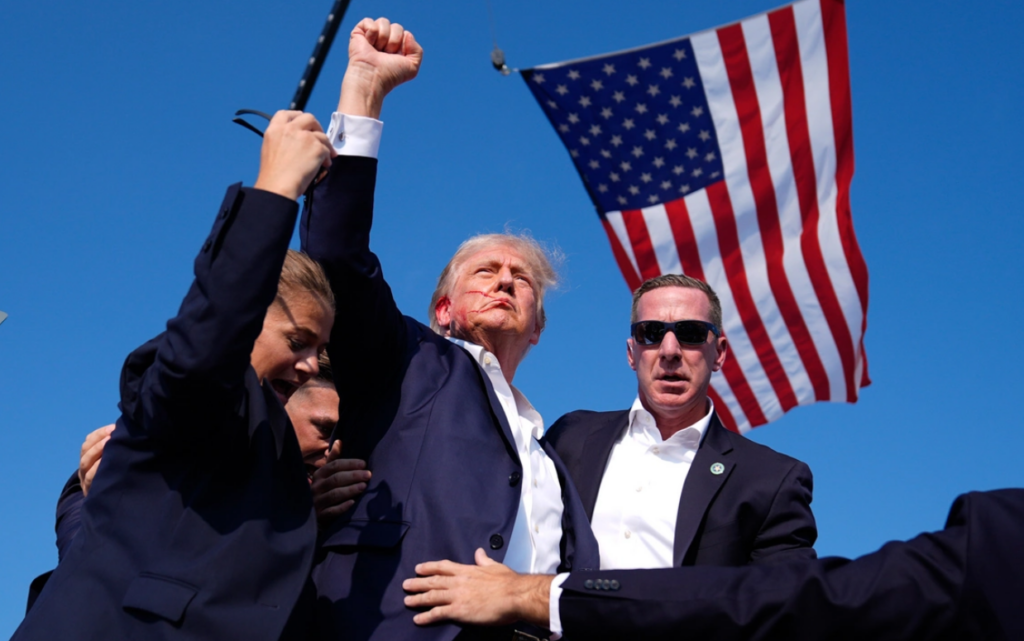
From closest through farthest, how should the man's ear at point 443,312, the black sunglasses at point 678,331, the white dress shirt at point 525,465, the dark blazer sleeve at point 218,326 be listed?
the dark blazer sleeve at point 218,326, the white dress shirt at point 525,465, the man's ear at point 443,312, the black sunglasses at point 678,331

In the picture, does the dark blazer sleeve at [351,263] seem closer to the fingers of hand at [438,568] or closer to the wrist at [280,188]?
the wrist at [280,188]

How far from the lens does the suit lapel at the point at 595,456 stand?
15.6 feet

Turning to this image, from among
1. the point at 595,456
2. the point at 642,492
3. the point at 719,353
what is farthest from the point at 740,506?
the point at 719,353

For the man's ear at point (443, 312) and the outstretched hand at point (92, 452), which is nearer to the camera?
the outstretched hand at point (92, 452)

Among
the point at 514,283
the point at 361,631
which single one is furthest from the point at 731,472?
the point at 361,631

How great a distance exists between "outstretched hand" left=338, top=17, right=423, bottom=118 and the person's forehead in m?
2.20

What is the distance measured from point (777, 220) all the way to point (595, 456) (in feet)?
17.6

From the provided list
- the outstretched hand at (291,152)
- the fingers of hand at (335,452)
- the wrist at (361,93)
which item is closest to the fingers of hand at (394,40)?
the wrist at (361,93)

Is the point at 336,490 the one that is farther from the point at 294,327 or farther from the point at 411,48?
the point at 411,48

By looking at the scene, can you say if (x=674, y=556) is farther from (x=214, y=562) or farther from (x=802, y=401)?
(x=802, y=401)

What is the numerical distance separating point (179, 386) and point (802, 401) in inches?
327

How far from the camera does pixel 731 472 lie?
460 cm

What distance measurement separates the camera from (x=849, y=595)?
2.99 metres

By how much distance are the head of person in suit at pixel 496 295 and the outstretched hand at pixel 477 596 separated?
1.59 metres
